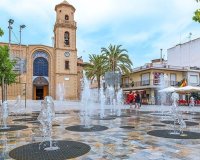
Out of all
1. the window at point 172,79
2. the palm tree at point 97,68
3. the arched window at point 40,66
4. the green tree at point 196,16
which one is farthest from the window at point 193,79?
the green tree at point 196,16

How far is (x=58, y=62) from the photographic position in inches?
1849

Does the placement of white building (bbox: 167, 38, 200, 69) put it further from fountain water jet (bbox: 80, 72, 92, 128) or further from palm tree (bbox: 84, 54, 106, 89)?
fountain water jet (bbox: 80, 72, 92, 128)

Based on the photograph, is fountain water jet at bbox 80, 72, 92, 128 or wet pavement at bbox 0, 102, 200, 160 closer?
wet pavement at bbox 0, 102, 200, 160

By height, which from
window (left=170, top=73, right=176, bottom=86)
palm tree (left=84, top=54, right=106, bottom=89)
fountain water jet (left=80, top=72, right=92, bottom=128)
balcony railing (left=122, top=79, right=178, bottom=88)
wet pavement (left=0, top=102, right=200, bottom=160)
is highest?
palm tree (left=84, top=54, right=106, bottom=89)

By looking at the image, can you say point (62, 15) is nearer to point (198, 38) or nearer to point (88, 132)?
→ point (198, 38)

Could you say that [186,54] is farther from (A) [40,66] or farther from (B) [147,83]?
Answer: (A) [40,66]

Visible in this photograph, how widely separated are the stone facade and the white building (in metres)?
17.4

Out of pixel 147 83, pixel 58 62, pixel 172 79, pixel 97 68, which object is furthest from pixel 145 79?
pixel 58 62

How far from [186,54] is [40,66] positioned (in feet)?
82.1

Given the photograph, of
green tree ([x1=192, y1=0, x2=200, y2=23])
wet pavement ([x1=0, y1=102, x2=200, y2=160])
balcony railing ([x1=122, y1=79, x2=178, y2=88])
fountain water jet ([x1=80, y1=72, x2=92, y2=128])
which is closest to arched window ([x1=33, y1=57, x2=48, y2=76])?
balcony railing ([x1=122, y1=79, x2=178, y2=88])

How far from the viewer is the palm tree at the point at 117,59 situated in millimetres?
38344

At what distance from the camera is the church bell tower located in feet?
153

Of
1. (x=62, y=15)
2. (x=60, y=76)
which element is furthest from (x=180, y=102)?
(x=62, y=15)

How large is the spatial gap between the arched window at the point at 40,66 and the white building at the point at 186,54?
22.2 metres
